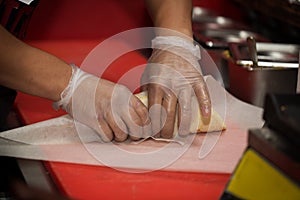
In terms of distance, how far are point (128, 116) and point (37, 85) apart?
29 centimetres

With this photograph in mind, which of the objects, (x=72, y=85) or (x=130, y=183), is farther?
(x=72, y=85)

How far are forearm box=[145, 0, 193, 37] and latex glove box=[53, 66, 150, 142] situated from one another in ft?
1.78

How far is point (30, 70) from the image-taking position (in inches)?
62.7

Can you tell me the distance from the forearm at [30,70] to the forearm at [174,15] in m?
0.60

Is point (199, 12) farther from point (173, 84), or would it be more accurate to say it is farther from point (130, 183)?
point (130, 183)

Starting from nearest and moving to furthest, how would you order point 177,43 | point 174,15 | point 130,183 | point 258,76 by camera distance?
point 130,183 < point 258,76 < point 177,43 < point 174,15

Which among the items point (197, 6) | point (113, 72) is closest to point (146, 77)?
point (113, 72)

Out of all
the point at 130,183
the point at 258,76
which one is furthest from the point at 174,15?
the point at 130,183

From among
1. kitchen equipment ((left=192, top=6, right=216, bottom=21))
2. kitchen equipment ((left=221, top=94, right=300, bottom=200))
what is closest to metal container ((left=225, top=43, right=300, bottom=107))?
kitchen equipment ((left=221, top=94, right=300, bottom=200))

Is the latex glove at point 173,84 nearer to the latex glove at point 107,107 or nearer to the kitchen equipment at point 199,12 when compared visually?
the latex glove at point 107,107

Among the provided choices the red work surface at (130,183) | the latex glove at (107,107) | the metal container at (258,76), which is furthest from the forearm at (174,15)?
the red work surface at (130,183)

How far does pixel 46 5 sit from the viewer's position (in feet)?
7.48

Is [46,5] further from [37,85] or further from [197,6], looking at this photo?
[197,6]

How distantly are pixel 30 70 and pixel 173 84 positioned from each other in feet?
1.51
